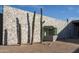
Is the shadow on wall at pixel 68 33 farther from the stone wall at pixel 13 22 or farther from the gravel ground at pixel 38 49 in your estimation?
the gravel ground at pixel 38 49

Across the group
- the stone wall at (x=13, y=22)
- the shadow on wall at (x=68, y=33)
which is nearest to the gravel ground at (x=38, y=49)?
the stone wall at (x=13, y=22)

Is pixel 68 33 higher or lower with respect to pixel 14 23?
lower

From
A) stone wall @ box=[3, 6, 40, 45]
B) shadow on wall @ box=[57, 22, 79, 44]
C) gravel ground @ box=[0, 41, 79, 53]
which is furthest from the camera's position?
shadow on wall @ box=[57, 22, 79, 44]

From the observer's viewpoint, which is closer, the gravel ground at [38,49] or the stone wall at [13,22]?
the gravel ground at [38,49]

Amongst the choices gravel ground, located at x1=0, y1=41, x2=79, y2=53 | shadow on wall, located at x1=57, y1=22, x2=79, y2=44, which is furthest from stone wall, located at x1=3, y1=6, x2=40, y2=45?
shadow on wall, located at x1=57, y1=22, x2=79, y2=44

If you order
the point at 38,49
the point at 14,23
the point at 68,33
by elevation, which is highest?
the point at 14,23

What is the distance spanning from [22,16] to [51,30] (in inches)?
261

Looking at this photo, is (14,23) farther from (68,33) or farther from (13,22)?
(68,33)

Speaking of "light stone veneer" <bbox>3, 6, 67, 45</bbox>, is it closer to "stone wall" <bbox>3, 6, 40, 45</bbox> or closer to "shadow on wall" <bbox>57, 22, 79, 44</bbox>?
"stone wall" <bbox>3, 6, 40, 45</bbox>

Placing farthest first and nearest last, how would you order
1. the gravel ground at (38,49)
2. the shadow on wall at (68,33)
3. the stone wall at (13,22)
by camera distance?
the shadow on wall at (68,33)
the stone wall at (13,22)
the gravel ground at (38,49)

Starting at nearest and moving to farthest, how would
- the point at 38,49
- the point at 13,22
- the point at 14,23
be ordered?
the point at 38,49
the point at 13,22
the point at 14,23

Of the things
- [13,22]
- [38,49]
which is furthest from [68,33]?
[38,49]
